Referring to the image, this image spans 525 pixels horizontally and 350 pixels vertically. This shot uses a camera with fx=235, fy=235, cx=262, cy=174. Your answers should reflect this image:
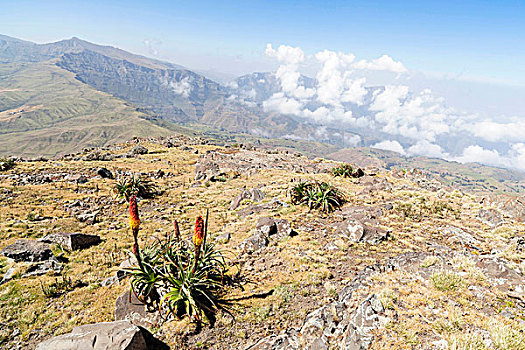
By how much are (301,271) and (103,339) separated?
644 cm

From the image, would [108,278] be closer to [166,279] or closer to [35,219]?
[166,279]

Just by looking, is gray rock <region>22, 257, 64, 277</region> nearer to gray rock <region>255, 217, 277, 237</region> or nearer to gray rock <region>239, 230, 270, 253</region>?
gray rock <region>239, 230, 270, 253</region>

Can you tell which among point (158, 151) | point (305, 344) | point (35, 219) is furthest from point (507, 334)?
point (158, 151)

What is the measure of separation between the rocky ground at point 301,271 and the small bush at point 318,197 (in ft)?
2.41

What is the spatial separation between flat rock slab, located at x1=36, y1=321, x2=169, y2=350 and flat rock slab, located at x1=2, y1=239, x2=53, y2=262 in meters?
7.81

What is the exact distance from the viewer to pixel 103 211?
19.0 metres

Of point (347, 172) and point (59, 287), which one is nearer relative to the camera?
point (59, 287)

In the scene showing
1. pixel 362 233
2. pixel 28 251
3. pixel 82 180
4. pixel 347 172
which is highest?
pixel 362 233

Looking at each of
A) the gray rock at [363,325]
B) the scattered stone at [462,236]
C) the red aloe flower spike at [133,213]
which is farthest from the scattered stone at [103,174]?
the scattered stone at [462,236]

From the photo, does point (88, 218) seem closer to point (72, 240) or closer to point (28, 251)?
point (72, 240)

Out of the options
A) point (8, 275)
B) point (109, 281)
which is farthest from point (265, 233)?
point (8, 275)

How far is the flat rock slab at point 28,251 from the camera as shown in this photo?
1103 cm

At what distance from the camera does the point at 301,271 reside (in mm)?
9234

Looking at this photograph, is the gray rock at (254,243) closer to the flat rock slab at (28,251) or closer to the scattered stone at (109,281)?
the scattered stone at (109,281)
